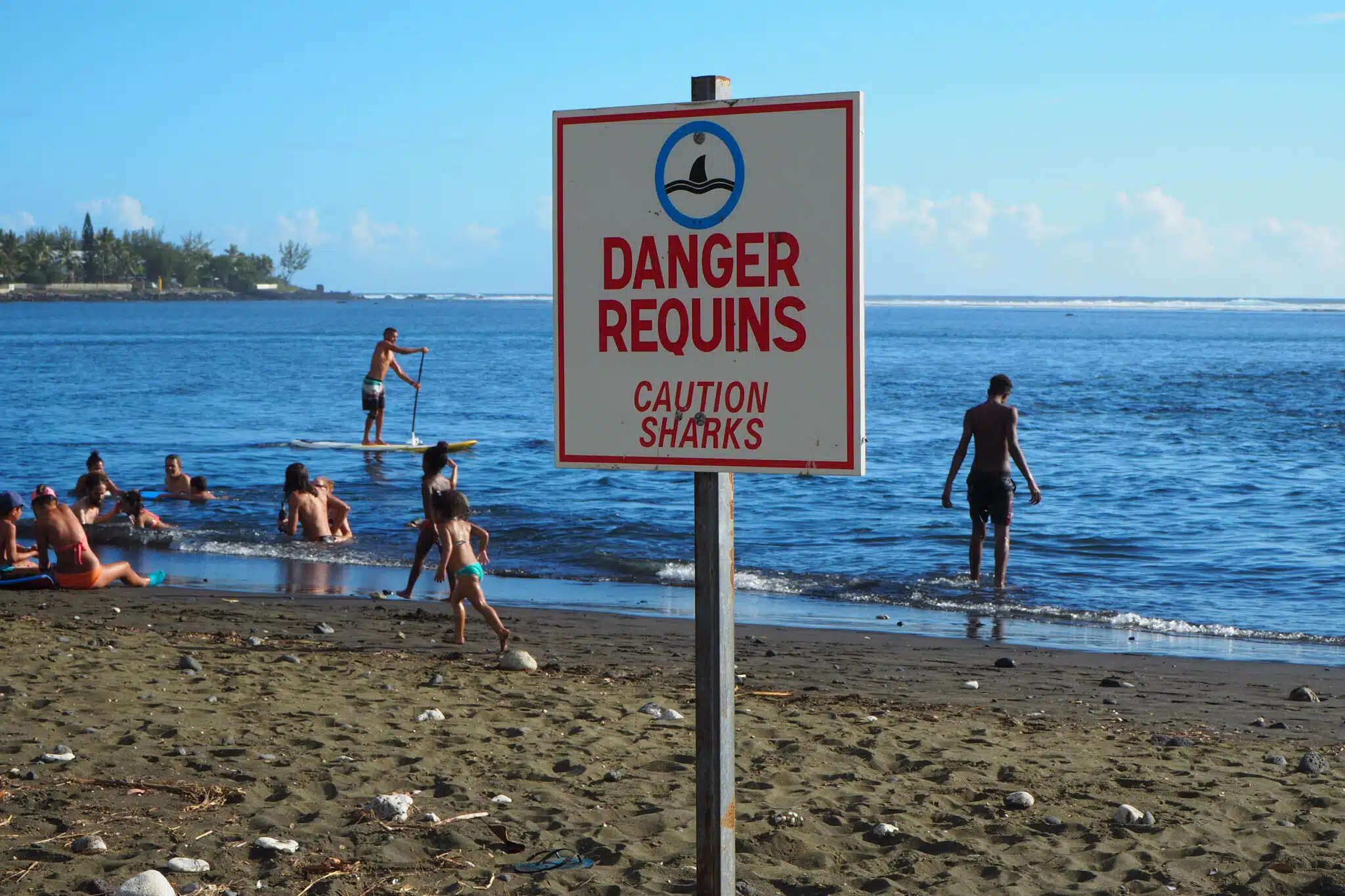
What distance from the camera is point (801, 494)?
64.7ft

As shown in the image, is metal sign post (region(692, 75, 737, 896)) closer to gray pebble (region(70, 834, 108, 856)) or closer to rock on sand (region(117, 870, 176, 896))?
rock on sand (region(117, 870, 176, 896))

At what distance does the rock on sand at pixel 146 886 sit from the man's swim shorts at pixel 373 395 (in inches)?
785

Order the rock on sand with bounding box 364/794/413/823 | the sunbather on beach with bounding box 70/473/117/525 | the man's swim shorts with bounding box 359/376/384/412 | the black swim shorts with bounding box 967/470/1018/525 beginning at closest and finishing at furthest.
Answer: the rock on sand with bounding box 364/794/413/823 < the black swim shorts with bounding box 967/470/1018/525 < the sunbather on beach with bounding box 70/473/117/525 < the man's swim shorts with bounding box 359/376/384/412

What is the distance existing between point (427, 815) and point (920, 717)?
3201 millimetres

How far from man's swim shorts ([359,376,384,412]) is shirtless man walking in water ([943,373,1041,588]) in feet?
44.6

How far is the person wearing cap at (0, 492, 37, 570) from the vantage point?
1207 cm

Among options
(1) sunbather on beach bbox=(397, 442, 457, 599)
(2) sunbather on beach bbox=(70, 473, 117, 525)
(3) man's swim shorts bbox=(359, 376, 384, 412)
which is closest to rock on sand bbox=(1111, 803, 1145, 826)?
(1) sunbather on beach bbox=(397, 442, 457, 599)

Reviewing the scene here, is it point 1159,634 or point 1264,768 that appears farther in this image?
point 1159,634

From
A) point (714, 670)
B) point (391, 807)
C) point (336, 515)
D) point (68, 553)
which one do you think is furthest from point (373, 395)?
point (714, 670)

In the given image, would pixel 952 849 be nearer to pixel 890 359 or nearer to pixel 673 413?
pixel 673 413

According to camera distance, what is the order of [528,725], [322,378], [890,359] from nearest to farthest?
[528,725]
[322,378]
[890,359]

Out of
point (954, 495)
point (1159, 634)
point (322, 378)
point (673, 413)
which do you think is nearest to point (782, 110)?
point (673, 413)

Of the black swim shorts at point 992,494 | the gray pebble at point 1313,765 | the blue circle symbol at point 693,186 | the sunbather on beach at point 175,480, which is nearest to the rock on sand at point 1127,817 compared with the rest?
the gray pebble at point 1313,765

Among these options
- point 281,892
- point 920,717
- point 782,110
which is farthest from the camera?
point 920,717
